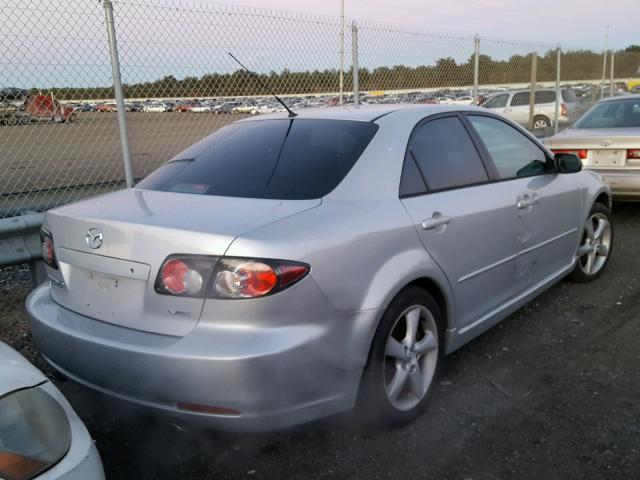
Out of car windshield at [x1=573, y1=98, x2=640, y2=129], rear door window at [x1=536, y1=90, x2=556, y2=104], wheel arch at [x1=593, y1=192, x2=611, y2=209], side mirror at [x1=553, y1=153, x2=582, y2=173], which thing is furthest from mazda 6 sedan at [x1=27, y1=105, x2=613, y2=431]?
rear door window at [x1=536, y1=90, x2=556, y2=104]

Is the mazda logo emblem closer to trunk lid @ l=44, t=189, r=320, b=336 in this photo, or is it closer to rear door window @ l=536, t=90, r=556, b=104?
trunk lid @ l=44, t=189, r=320, b=336

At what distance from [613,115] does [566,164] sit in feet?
12.7

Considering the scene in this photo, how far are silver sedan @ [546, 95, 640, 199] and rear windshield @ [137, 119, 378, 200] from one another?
4.62 meters

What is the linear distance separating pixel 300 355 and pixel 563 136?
5.98 m

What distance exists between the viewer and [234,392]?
2.20 m

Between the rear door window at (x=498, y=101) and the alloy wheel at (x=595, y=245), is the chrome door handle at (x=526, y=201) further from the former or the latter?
the rear door window at (x=498, y=101)

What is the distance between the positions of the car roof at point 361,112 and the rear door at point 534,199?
0.27 m

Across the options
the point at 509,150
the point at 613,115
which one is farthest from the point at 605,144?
the point at 509,150

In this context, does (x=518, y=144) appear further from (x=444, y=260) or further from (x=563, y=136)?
(x=563, y=136)

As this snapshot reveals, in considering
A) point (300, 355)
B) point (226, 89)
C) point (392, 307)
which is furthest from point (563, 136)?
point (300, 355)

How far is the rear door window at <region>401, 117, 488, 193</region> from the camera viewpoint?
10.3 feet

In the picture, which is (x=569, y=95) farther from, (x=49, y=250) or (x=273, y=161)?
(x=49, y=250)

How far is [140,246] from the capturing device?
2.38 meters

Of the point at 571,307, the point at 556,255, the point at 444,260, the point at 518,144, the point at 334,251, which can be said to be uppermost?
the point at 518,144
